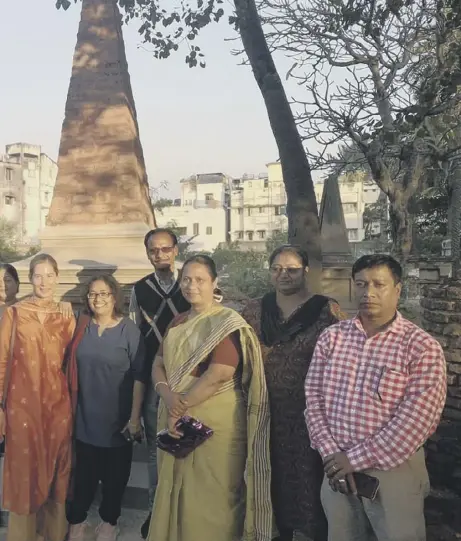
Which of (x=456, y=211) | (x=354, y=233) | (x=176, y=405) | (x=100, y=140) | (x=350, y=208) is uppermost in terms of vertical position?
(x=350, y=208)

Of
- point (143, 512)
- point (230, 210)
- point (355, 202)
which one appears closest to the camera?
point (143, 512)

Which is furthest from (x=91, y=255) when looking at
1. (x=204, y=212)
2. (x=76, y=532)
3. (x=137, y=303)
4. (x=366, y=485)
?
(x=204, y=212)

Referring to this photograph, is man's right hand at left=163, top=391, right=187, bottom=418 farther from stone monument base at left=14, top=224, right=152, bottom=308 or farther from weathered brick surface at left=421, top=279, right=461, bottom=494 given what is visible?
stone monument base at left=14, top=224, right=152, bottom=308

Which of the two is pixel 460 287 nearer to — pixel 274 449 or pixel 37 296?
pixel 274 449

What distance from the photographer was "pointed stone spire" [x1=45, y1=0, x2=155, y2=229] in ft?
15.8

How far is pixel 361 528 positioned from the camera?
1981 millimetres

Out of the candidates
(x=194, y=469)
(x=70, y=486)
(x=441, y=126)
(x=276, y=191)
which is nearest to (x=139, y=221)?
(x=70, y=486)

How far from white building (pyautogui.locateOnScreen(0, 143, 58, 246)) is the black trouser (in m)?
31.5

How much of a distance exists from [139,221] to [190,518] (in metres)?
2.88

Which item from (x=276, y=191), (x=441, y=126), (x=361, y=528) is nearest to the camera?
(x=361, y=528)

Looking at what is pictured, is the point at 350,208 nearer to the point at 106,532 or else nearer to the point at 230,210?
the point at 230,210

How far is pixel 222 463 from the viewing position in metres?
2.34

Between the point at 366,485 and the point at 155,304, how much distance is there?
148cm

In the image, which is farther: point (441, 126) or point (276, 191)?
point (276, 191)
